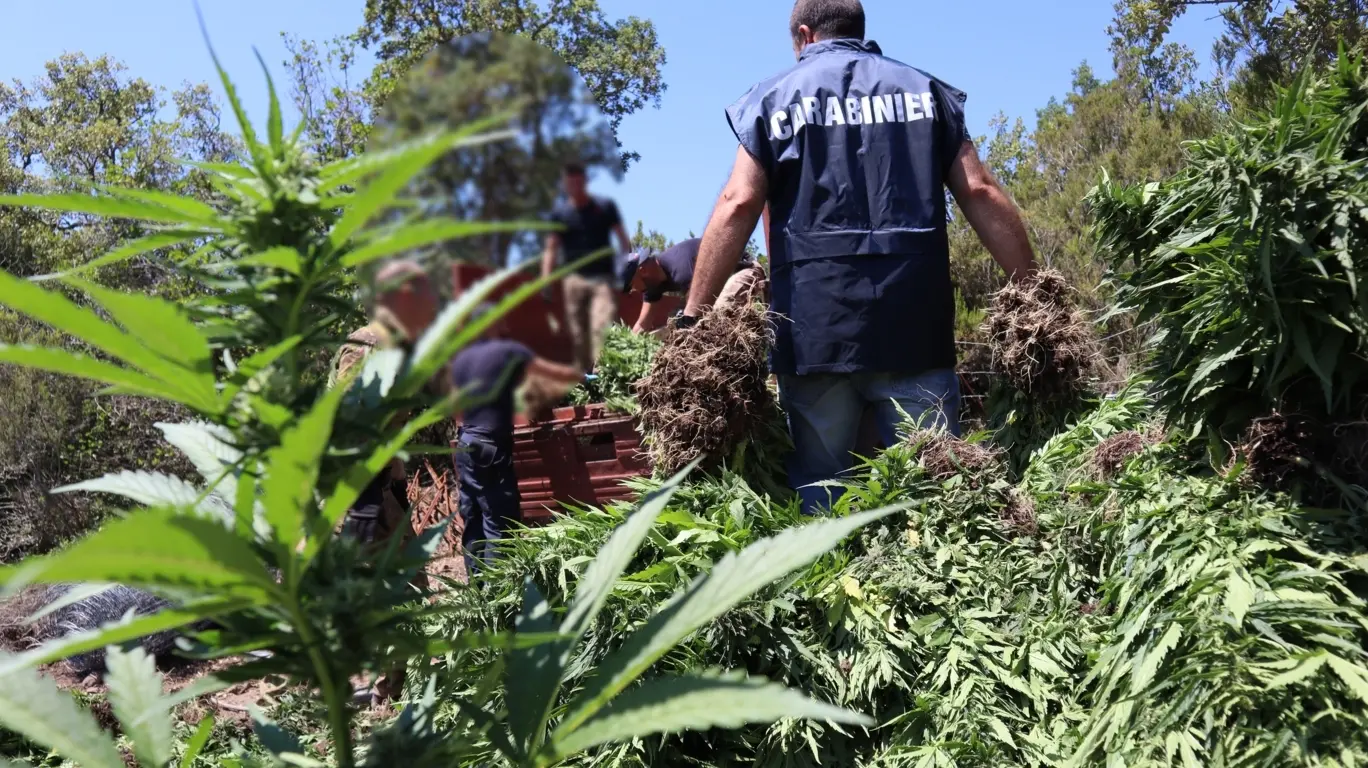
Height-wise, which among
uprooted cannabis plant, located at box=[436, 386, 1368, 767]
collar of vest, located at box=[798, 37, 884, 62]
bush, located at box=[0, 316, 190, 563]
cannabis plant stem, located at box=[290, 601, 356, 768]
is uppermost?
collar of vest, located at box=[798, 37, 884, 62]

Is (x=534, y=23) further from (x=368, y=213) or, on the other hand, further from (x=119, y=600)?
(x=368, y=213)

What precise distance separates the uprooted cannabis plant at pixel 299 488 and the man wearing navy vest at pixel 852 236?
2.04 m

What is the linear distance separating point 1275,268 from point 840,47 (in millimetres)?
1808

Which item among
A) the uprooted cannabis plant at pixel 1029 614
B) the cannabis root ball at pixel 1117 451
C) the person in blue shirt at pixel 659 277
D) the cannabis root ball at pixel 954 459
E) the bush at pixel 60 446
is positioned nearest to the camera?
the uprooted cannabis plant at pixel 1029 614

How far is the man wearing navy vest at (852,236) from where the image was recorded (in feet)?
9.44

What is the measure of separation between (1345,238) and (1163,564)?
0.58 metres

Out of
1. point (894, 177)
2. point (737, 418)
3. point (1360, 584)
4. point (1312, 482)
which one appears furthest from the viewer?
point (894, 177)

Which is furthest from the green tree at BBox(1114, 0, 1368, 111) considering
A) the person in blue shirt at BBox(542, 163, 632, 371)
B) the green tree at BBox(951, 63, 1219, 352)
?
the person in blue shirt at BBox(542, 163, 632, 371)

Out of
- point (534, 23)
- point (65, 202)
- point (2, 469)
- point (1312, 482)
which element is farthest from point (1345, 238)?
point (534, 23)

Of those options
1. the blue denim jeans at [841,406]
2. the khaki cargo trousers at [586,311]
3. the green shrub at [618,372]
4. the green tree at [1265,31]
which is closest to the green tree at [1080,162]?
the green tree at [1265,31]

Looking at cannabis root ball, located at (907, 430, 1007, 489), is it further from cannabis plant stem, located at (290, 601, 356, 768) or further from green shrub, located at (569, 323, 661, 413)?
green shrub, located at (569, 323, 661, 413)

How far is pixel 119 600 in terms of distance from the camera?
18.6 feet

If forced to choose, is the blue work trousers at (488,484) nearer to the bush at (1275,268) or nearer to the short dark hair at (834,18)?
the short dark hair at (834,18)

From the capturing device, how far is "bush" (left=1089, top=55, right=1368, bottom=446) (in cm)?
156
